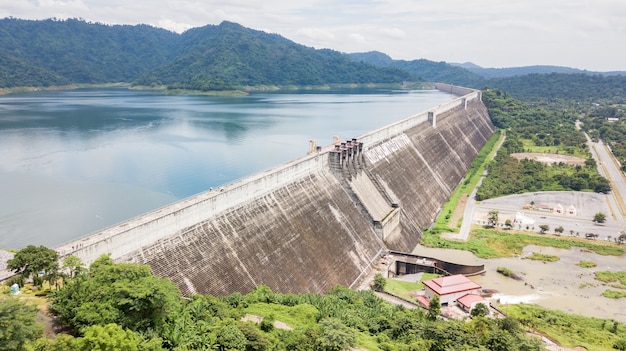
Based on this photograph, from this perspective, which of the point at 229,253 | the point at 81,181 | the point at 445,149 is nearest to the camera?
the point at 229,253

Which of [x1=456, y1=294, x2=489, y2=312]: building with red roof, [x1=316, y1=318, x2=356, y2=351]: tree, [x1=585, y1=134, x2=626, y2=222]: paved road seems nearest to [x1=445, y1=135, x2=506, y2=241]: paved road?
[x1=456, y1=294, x2=489, y2=312]: building with red roof

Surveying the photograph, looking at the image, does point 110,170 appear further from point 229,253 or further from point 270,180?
point 229,253

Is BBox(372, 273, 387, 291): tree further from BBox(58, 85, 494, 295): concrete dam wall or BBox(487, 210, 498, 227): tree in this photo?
BBox(487, 210, 498, 227): tree

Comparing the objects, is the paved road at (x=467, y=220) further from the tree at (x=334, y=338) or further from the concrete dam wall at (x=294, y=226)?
the tree at (x=334, y=338)

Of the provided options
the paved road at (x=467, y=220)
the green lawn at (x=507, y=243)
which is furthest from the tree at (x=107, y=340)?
the paved road at (x=467, y=220)

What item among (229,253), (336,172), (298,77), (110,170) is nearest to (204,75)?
(298,77)

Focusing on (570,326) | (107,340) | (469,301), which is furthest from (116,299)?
(570,326)
